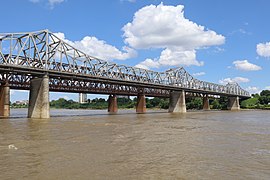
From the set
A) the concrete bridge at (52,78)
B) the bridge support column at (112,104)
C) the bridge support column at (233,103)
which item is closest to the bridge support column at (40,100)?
the concrete bridge at (52,78)

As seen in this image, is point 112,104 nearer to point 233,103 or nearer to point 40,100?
point 40,100

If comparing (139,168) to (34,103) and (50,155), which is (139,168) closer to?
(50,155)

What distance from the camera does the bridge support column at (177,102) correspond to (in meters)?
101

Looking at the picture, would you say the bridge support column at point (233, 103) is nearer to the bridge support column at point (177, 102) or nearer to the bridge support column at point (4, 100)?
the bridge support column at point (177, 102)

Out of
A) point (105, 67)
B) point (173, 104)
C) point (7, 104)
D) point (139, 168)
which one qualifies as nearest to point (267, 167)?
point (139, 168)

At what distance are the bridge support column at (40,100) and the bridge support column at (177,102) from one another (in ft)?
195

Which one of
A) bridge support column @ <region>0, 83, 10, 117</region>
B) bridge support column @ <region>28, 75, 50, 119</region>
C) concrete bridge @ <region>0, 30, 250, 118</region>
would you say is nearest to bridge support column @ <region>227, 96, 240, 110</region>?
concrete bridge @ <region>0, 30, 250, 118</region>

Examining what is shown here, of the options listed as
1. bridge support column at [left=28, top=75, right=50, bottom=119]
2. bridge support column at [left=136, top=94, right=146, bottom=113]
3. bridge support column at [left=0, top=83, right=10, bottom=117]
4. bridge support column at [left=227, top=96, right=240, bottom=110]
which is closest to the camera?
bridge support column at [left=28, top=75, right=50, bottom=119]

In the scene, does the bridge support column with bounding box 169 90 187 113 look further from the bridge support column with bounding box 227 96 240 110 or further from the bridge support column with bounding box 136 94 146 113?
the bridge support column with bounding box 227 96 240 110

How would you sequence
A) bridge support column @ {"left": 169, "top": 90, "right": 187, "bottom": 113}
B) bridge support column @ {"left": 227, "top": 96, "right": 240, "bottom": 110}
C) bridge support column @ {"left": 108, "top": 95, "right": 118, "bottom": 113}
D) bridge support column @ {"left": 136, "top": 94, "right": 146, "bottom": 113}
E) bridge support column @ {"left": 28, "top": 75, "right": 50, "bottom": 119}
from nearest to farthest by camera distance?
bridge support column @ {"left": 28, "top": 75, "right": 50, "bottom": 119} < bridge support column @ {"left": 136, "top": 94, "right": 146, "bottom": 113} < bridge support column @ {"left": 108, "top": 95, "right": 118, "bottom": 113} < bridge support column @ {"left": 169, "top": 90, "right": 187, "bottom": 113} < bridge support column @ {"left": 227, "top": 96, "right": 240, "bottom": 110}

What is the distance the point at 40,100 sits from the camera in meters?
51.0

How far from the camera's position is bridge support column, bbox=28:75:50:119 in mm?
50469

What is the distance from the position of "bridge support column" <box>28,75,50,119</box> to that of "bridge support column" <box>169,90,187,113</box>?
195ft

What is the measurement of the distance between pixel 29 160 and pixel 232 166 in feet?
29.9
